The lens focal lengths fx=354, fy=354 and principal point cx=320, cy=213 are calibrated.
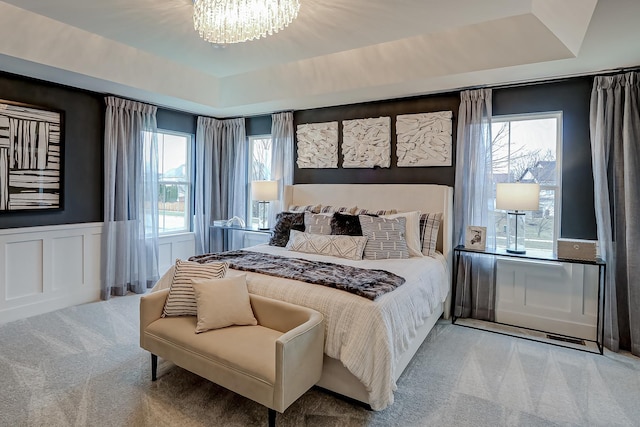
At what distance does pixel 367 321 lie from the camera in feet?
6.97

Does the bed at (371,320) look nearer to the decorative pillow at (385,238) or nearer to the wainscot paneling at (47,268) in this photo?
the decorative pillow at (385,238)

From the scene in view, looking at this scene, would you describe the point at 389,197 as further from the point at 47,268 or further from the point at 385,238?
the point at 47,268

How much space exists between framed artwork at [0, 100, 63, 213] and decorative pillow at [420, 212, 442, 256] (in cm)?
401

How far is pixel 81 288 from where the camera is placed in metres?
4.15

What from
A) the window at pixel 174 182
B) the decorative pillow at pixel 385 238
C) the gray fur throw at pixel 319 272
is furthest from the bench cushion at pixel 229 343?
the window at pixel 174 182

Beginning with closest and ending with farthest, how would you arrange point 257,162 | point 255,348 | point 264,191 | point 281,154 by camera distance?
point 255,348
point 264,191
point 281,154
point 257,162

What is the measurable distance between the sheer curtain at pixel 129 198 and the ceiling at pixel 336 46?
34 cm

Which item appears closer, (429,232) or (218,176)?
(429,232)

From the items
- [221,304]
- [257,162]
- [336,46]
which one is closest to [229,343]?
[221,304]

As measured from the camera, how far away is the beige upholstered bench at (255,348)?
74.8 inches

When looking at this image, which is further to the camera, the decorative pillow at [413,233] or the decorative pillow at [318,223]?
the decorative pillow at [318,223]

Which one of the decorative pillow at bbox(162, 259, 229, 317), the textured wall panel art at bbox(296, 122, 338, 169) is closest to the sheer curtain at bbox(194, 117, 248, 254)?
the textured wall panel art at bbox(296, 122, 338, 169)

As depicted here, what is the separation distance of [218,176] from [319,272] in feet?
11.6

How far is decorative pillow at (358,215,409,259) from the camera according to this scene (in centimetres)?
337
